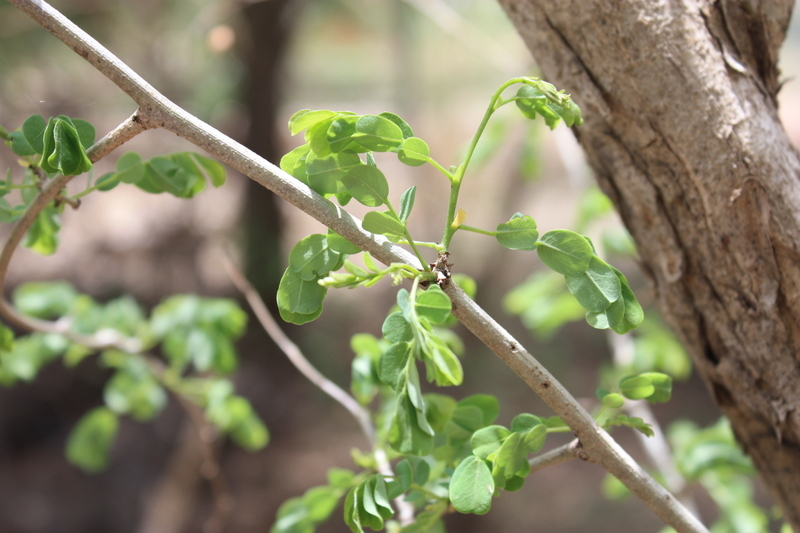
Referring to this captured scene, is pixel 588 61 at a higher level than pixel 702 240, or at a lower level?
higher

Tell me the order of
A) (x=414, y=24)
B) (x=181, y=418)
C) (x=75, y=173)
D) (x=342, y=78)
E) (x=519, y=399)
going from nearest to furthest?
(x=75, y=173) → (x=181, y=418) → (x=519, y=399) → (x=414, y=24) → (x=342, y=78)

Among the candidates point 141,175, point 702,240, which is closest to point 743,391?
point 702,240

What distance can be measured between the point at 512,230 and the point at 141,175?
427 mm

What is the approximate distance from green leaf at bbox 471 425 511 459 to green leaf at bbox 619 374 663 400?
133 millimetres

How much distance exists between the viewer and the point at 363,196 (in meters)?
0.50

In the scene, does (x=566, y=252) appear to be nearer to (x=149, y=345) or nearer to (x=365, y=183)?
(x=365, y=183)

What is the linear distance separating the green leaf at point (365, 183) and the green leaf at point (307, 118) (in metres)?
0.05

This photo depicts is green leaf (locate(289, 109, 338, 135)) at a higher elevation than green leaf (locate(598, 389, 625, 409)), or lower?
higher

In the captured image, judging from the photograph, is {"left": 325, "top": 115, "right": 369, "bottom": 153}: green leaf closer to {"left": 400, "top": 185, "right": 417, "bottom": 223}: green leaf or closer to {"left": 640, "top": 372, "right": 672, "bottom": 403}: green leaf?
{"left": 400, "top": 185, "right": 417, "bottom": 223}: green leaf

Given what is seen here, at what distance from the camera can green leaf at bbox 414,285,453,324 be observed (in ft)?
1.42

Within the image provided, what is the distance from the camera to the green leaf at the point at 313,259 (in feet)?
1.63

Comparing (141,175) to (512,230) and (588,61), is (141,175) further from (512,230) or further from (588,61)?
(588,61)

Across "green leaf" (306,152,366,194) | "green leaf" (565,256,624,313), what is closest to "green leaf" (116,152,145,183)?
"green leaf" (306,152,366,194)

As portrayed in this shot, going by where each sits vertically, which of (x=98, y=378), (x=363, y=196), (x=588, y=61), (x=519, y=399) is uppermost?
(x=588, y=61)
